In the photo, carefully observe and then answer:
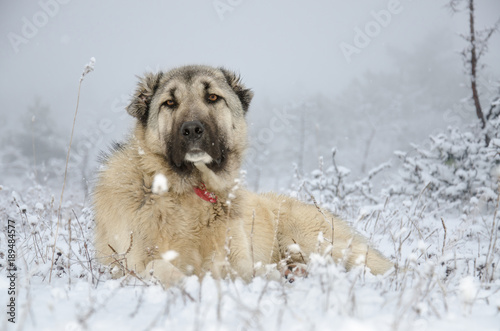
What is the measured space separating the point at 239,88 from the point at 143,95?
1256mm

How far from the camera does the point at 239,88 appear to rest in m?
4.31

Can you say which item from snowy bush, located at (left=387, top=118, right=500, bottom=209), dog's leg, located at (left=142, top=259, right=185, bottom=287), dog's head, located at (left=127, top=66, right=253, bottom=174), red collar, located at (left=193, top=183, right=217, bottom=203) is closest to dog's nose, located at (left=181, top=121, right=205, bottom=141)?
dog's head, located at (left=127, top=66, right=253, bottom=174)

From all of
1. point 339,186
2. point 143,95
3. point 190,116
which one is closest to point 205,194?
point 190,116

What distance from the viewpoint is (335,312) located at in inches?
55.4

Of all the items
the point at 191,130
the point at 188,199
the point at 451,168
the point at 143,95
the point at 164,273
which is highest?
the point at 451,168

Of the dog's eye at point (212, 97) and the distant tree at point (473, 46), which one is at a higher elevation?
the distant tree at point (473, 46)

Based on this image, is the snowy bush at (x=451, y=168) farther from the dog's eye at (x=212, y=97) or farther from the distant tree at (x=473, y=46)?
the dog's eye at (x=212, y=97)

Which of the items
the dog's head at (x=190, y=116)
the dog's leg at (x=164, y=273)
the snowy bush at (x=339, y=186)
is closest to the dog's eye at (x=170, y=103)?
the dog's head at (x=190, y=116)

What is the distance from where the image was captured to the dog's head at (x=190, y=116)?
10.2 feet

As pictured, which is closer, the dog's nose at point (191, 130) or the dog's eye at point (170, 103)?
the dog's nose at point (191, 130)

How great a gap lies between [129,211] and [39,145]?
1571 inches

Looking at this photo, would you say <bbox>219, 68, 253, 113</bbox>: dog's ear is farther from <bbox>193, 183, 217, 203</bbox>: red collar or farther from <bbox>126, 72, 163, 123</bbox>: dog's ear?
<bbox>193, 183, 217, 203</bbox>: red collar

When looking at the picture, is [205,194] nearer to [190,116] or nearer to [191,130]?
[191,130]

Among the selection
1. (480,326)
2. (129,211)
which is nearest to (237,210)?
(129,211)
